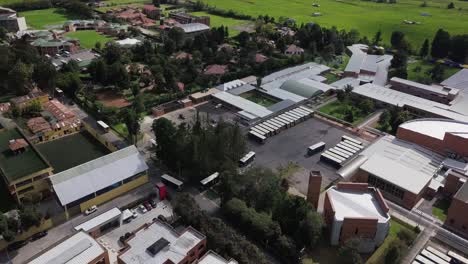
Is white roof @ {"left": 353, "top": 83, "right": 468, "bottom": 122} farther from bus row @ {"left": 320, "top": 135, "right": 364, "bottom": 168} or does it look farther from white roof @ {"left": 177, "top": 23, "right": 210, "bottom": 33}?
white roof @ {"left": 177, "top": 23, "right": 210, "bottom": 33}

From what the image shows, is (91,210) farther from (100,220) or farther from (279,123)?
(279,123)

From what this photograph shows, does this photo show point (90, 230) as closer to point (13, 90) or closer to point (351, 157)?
point (351, 157)

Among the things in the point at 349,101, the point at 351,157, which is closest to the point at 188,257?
the point at 351,157

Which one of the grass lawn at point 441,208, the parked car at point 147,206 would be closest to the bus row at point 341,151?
the grass lawn at point 441,208

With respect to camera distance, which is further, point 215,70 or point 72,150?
point 215,70

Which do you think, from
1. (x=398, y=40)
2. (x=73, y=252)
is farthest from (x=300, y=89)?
(x=73, y=252)
